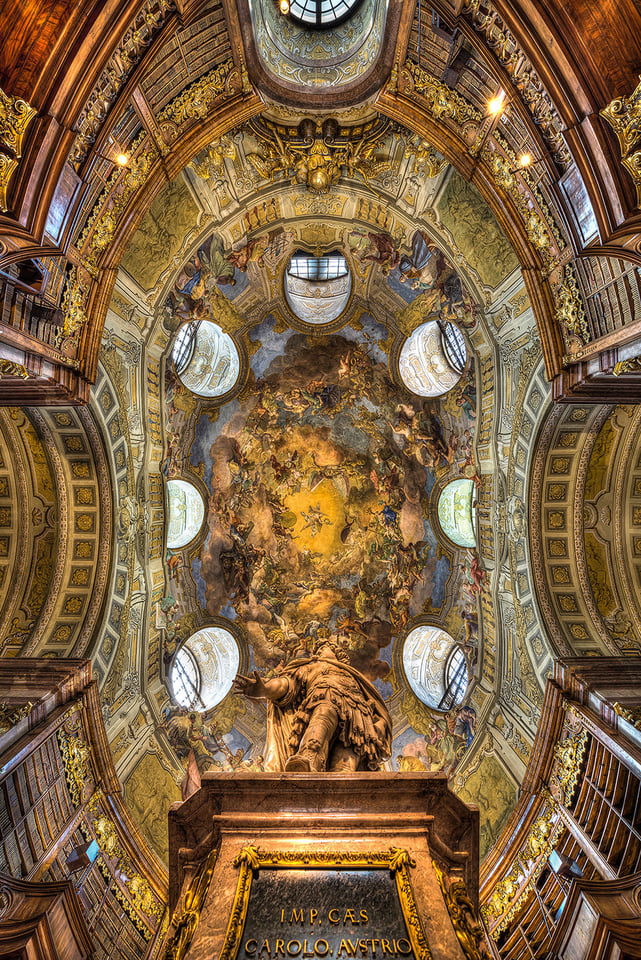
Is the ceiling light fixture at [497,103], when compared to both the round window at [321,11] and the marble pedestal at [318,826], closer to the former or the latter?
the round window at [321,11]

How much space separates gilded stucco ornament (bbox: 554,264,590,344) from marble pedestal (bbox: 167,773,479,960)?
811 centimetres

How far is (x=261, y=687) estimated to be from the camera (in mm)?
9250

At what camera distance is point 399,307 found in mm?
20172

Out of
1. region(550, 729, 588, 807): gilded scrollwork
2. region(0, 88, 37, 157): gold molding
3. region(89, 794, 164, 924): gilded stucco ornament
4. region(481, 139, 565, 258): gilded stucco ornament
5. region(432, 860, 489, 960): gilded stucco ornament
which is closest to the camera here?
region(432, 860, 489, 960): gilded stucco ornament

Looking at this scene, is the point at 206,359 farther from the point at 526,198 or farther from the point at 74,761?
the point at 74,761

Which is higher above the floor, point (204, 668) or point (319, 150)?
point (319, 150)

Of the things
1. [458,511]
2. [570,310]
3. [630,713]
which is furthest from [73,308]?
[458,511]

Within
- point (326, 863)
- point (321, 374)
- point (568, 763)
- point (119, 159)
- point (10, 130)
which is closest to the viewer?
point (326, 863)

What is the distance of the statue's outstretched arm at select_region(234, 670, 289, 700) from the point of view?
8.96 m

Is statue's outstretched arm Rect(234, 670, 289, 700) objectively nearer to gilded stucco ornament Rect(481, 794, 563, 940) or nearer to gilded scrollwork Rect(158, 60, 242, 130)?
gilded stucco ornament Rect(481, 794, 563, 940)

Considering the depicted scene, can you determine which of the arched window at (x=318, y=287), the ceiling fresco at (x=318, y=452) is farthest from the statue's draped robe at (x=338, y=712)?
the arched window at (x=318, y=287)

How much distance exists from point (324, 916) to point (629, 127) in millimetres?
10431

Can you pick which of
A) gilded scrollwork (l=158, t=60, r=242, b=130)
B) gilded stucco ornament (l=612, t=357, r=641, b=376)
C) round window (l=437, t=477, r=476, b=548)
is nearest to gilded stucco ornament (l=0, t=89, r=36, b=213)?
gilded scrollwork (l=158, t=60, r=242, b=130)

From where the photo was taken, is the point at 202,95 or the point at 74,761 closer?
the point at 202,95
